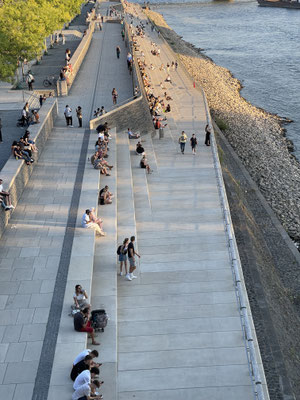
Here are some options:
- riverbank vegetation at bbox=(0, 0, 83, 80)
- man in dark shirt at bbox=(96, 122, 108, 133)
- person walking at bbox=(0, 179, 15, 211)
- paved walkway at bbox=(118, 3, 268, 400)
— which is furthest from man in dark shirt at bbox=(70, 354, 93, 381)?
riverbank vegetation at bbox=(0, 0, 83, 80)

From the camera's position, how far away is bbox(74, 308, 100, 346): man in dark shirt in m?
12.9

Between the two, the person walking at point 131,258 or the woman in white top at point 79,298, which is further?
the person walking at point 131,258

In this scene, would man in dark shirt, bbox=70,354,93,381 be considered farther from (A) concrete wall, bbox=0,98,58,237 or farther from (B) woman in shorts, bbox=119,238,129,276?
(A) concrete wall, bbox=0,98,58,237

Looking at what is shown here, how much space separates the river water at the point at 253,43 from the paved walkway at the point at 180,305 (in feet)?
69.0

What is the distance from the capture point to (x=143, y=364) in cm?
1312

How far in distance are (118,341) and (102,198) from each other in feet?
21.3

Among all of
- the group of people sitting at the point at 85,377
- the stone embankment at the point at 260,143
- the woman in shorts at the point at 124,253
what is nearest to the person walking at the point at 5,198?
the woman in shorts at the point at 124,253

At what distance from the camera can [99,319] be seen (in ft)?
44.0

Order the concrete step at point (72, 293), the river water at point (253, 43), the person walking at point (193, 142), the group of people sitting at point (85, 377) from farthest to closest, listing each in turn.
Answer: the river water at point (253, 43), the person walking at point (193, 142), the concrete step at point (72, 293), the group of people sitting at point (85, 377)

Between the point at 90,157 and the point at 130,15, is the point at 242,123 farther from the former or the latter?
the point at 130,15

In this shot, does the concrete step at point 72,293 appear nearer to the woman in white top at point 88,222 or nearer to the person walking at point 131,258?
the woman in white top at point 88,222

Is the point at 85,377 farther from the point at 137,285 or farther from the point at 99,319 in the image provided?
the point at 137,285

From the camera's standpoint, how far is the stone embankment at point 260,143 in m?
30.0

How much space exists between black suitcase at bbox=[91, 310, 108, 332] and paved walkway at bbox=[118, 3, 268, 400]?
0.76 m
